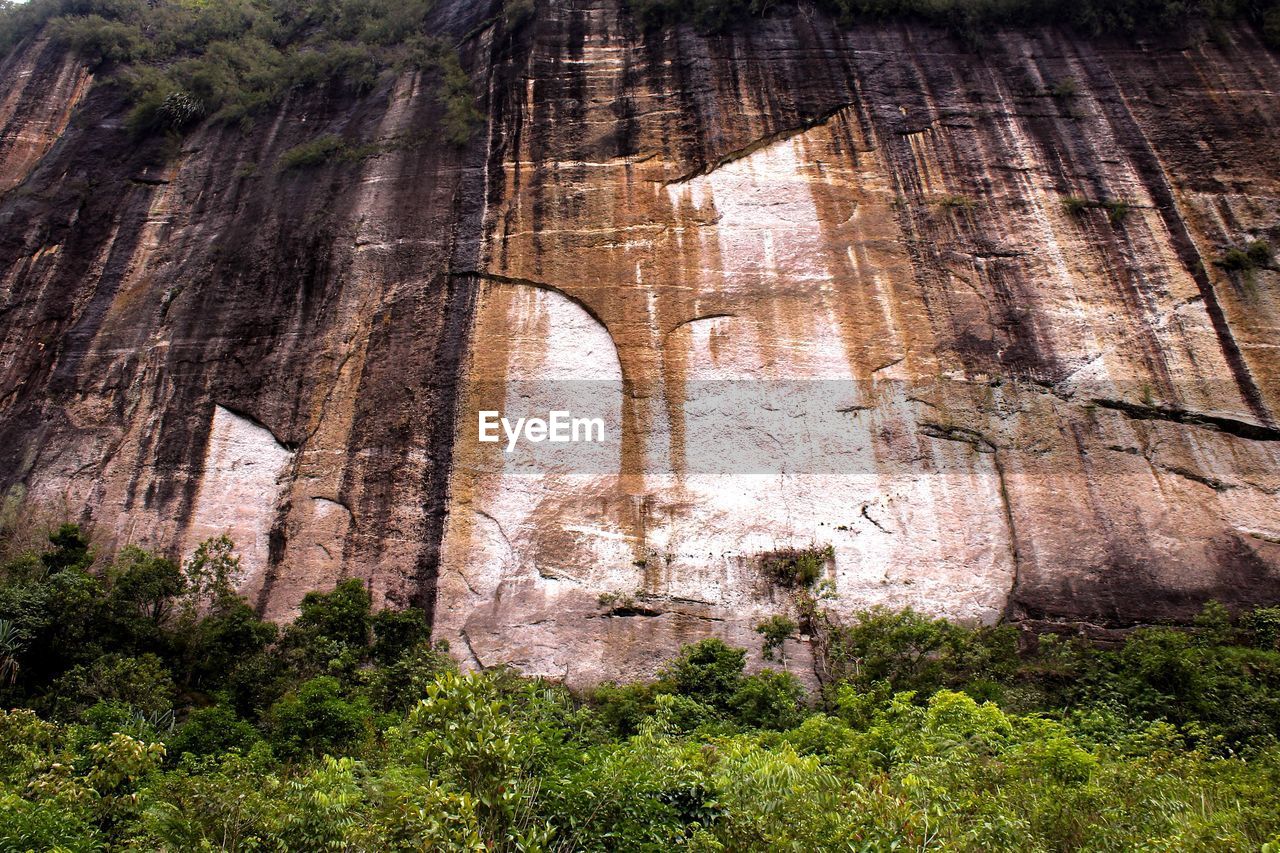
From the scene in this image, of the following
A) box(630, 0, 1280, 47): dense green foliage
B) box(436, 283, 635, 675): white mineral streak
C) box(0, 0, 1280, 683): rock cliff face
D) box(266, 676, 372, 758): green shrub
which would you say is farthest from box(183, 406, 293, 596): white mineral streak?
box(630, 0, 1280, 47): dense green foliage

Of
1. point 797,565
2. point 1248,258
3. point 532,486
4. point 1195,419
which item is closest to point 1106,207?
point 1248,258

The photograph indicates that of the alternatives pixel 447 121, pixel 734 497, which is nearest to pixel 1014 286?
pixel 734 497

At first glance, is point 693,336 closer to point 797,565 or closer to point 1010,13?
point 797,565

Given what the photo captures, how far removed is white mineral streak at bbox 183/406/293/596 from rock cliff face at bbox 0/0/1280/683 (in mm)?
54

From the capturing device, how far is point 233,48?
57.5 feet

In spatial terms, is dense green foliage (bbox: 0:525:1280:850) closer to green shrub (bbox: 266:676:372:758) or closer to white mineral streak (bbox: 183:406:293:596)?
green shrub (bbox: 266:676:372:758)

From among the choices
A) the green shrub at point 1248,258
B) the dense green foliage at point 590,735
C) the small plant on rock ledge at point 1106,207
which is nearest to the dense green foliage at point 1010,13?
the small plant on rock ledge at point 1106,207

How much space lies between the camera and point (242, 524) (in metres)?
12.0

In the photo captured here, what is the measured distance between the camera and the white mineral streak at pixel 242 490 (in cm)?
1189

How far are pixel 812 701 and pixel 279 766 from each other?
5525 millimetres

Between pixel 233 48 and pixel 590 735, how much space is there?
15.1 m

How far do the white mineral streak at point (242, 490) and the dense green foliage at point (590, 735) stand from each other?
1.22 feet

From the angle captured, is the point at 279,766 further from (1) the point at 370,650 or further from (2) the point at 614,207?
(2) the point at 614,207

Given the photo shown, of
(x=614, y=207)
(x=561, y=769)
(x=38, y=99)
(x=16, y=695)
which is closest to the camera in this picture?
(x=561, y=769)
